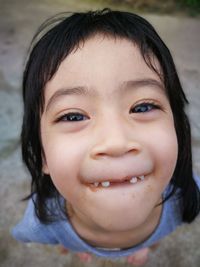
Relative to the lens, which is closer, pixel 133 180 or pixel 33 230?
pixel 133 180

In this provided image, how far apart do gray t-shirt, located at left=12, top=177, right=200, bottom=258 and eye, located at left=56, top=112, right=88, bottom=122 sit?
52 centimetres

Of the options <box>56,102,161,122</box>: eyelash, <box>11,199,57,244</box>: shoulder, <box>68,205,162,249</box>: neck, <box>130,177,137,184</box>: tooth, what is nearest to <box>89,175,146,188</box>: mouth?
<box>130,177,137,184</box>: tooth

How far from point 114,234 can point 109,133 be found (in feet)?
1.83

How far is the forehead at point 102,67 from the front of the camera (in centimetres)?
85

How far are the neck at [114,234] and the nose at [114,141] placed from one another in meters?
0.51

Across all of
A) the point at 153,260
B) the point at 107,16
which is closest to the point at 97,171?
the point at 107,16

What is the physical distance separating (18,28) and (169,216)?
6.55ft

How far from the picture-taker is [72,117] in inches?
35.2

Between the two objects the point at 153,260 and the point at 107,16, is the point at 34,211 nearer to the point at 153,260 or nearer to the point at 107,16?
the point at 153,260

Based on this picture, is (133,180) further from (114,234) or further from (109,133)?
(114,234)

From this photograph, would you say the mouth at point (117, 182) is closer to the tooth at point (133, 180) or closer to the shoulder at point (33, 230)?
the tooth at point (133, 180)

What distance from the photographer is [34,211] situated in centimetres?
139

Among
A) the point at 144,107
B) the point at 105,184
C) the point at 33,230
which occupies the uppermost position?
the point at 144,107

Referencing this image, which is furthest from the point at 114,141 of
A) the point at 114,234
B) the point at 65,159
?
the point at 114,234
